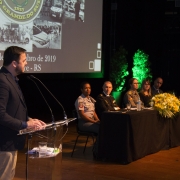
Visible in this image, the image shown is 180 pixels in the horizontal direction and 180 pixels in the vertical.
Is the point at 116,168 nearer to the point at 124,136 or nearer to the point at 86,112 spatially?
the point at 124,136

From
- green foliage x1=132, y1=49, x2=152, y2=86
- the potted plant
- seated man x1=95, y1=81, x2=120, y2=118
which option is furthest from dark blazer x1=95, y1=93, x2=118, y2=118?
green foliage x1=132, y1=49, x2=152, y2=86

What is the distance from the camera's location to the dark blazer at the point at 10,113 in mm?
3025

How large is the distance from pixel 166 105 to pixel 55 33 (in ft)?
8.16

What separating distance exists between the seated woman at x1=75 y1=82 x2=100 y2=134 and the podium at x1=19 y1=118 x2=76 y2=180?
2.95 meters

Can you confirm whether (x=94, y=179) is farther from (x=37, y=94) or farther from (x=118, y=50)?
(x=118, y=50)

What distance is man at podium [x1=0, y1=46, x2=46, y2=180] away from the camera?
3.07 m

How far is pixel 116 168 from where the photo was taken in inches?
228

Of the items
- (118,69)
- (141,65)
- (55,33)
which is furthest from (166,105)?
(141,65)

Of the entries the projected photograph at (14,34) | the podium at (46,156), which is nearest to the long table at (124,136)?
the projected photograph at (14,34)

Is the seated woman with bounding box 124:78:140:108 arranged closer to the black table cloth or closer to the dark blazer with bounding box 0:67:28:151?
the black table cloth

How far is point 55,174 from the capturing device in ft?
11.7

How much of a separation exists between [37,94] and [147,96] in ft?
15.1

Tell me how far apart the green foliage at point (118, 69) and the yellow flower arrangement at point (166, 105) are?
610 cm

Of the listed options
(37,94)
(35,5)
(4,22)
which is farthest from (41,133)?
(37,94)
